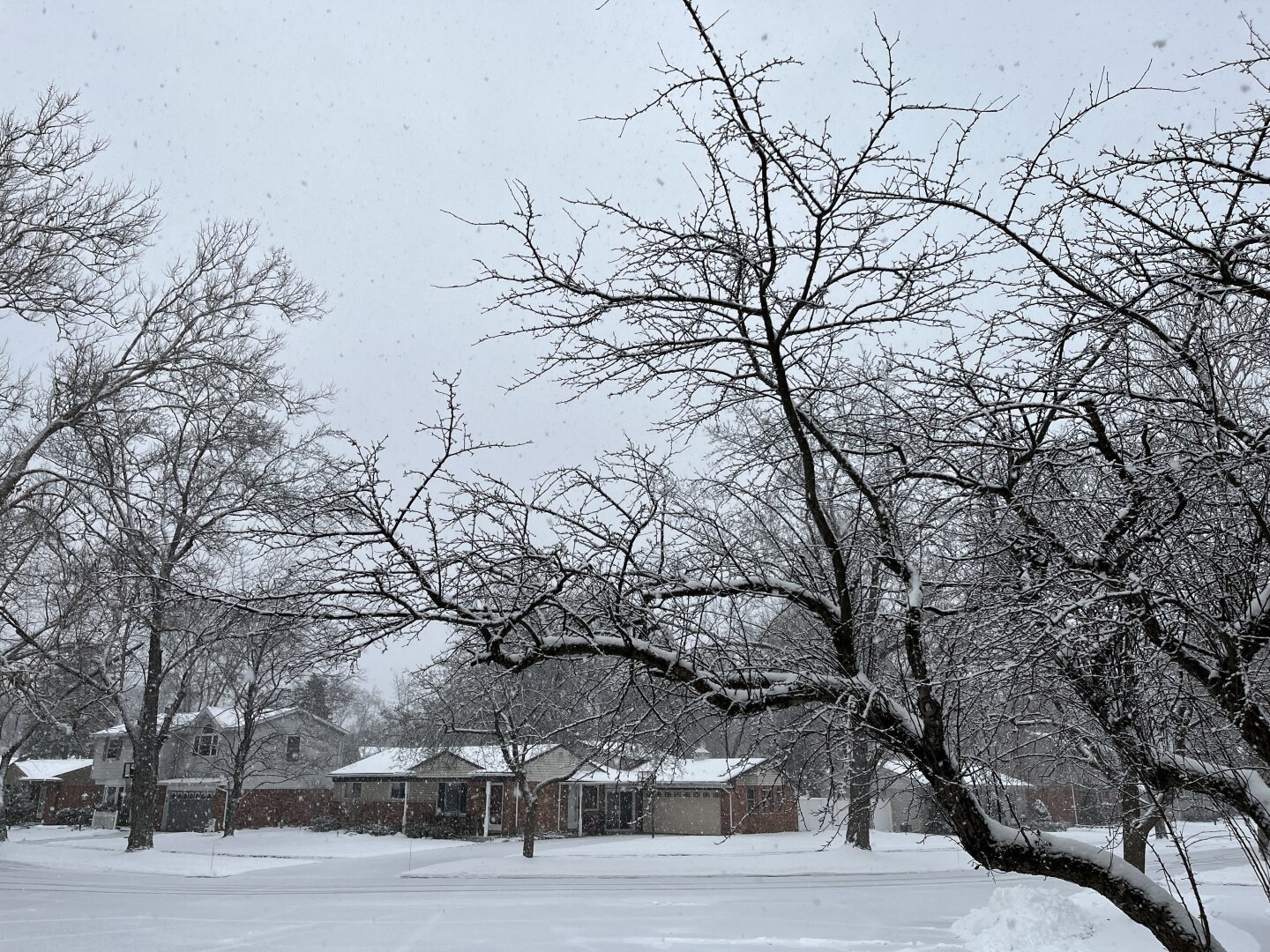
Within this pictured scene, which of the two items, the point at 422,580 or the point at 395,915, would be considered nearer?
the point at 422,580

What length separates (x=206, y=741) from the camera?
5134 cm

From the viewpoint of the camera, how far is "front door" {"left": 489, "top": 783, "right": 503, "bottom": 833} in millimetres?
45781

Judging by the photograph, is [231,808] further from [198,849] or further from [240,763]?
[198,849]

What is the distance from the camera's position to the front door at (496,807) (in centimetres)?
4578

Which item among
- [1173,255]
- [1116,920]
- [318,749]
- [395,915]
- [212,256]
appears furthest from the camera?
[318,749]

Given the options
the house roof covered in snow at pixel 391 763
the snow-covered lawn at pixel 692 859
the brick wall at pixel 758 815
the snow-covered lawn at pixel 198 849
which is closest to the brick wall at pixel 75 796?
the snow-covered lawn at pixel 198 849

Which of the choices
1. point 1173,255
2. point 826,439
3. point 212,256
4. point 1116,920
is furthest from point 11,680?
point 1116,920

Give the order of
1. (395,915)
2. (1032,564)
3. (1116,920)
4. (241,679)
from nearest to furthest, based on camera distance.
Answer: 1. (1032,564)
2. (1116,920)
3. (395,915)
4. (241,679)

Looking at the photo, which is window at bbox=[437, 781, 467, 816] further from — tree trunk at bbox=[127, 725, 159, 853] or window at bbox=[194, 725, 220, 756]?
tree trunk at bbox=[127, 725, 159, 853]

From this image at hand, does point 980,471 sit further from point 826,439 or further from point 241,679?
point 241,679

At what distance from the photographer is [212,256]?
1627 cm

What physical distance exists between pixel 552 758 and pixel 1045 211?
149 feet

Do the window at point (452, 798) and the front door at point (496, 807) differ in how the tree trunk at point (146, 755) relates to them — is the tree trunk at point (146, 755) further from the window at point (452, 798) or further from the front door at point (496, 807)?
the front door at point (496, 807)

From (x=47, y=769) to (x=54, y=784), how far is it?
2487 millimetres
